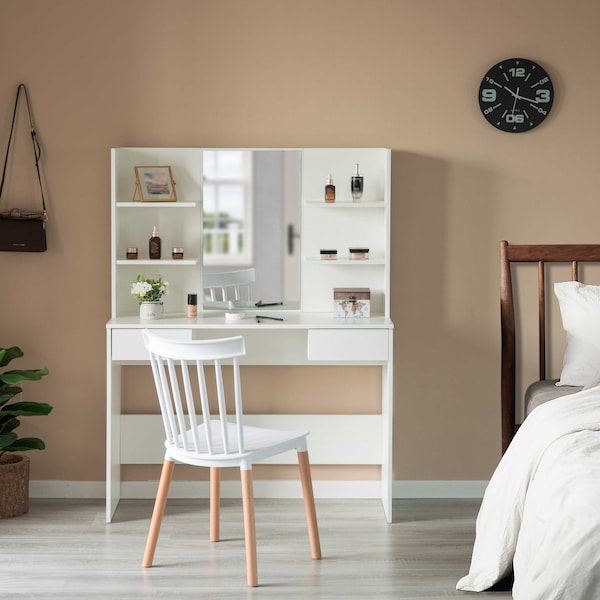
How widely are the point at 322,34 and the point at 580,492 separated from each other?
2411mm

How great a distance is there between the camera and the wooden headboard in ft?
13.1

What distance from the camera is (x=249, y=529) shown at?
3.01 meters

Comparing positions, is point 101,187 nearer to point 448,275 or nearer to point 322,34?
point 322,34

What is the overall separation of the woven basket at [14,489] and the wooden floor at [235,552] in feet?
0.15

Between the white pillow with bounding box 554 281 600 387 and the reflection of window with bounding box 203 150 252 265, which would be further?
the reflection of window with bounding box 203 150 252 265

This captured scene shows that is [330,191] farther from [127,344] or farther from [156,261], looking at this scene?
[127,344]

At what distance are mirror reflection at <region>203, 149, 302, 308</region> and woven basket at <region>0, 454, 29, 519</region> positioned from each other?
1.06m

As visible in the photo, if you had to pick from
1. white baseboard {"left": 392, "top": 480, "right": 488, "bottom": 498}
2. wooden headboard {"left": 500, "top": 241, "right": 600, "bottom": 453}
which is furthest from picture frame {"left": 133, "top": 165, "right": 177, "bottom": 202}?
white baseboard {"left": 392, "top": 480, "right": 488, "bottom": 498}

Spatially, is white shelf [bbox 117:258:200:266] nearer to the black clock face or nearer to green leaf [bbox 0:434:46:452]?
green leaf [bbox 0:434:46:452]

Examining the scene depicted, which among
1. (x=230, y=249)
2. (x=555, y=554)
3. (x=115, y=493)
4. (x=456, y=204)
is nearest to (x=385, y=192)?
(x=456, y=204)

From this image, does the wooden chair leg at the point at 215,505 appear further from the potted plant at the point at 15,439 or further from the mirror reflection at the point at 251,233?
the mirror reflection at the point at 251,233

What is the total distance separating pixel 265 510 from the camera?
12.9 feet

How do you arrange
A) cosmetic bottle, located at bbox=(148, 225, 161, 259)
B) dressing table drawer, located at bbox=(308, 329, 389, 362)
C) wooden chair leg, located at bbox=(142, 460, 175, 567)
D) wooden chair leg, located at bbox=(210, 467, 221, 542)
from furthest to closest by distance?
1. cosmetic bottle, located at bbox=(148, 225, 161, 259)
2. dressing table drawer, located at bbox=(308, 329, 389, 362)
3. wooden chair leg, located at bbox=(210, 467, 221, 542)
4. wooden chair leg, located at bbox=(142, 460, 175, 567)

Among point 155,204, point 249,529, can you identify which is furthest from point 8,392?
point 249,529
